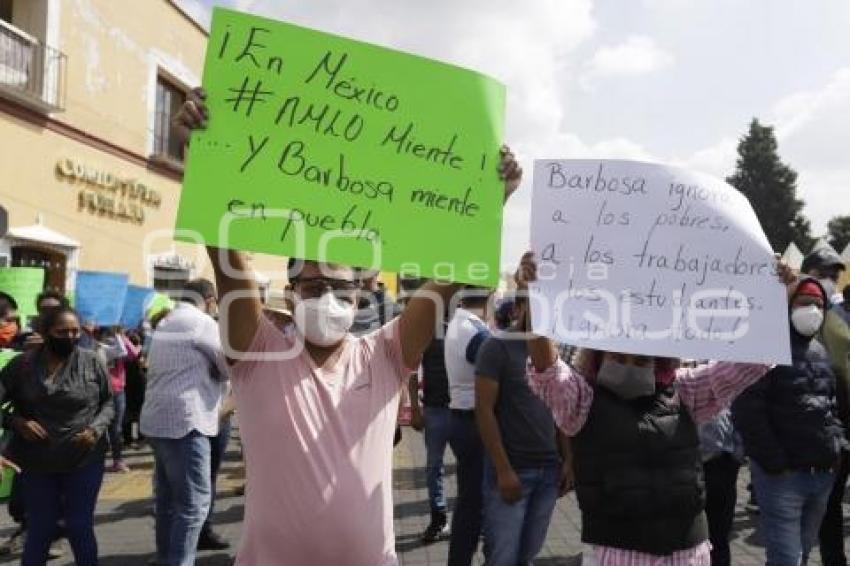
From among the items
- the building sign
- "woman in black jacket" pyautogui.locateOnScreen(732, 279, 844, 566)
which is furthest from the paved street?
the building sign

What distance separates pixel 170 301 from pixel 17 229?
2.67 meters

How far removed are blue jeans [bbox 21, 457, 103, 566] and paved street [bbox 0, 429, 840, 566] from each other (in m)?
0.91

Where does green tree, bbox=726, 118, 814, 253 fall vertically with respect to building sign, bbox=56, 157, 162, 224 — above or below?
above

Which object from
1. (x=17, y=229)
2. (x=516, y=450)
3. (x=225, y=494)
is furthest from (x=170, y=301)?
(x=516, y=450)

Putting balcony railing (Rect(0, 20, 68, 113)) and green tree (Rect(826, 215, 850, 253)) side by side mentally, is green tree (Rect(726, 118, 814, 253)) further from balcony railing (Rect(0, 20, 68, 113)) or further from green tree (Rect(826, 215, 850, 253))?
balcony railing (Rect(0, 20, 68, 113))

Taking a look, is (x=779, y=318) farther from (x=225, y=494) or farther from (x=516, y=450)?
(x=225, y=494)

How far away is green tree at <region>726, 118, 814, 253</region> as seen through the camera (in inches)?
2313

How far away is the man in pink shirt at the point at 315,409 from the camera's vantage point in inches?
94.7

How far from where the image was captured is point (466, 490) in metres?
5.02

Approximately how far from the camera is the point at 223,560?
5695 millimetres

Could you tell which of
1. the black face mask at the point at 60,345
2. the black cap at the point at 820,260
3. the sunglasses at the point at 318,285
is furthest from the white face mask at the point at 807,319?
the black face mask at the point at 60,345

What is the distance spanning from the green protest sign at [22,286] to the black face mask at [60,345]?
2.85m

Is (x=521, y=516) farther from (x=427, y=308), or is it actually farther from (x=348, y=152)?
(x=348, y=152)

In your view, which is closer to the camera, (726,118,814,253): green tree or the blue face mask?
the blue face mask
